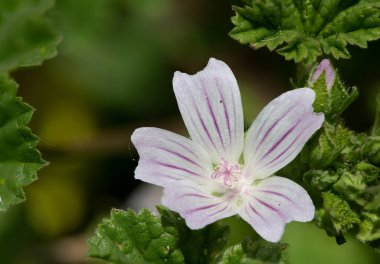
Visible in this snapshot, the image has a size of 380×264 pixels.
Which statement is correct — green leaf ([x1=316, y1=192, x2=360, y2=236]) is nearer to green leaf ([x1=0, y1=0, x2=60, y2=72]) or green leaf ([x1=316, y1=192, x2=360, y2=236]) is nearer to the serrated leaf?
the serrated leaf

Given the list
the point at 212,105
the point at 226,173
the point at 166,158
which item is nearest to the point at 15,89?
the point at 166,158

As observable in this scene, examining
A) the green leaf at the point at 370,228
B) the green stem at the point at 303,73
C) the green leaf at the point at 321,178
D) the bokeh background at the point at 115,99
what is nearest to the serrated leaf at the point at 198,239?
the green leaf at the point at 321,178

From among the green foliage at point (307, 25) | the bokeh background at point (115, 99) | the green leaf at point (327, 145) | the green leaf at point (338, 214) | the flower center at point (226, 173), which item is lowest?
the bokeh background at point (115, 99)

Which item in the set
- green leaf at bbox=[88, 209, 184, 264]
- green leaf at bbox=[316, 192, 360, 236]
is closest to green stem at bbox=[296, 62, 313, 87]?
green leaf at bbox=[316, 192, 360, 236]

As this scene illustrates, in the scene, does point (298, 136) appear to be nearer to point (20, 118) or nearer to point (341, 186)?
point (341, 186)

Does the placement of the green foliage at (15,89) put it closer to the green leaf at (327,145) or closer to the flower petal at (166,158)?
the flower petal at (166,158)
